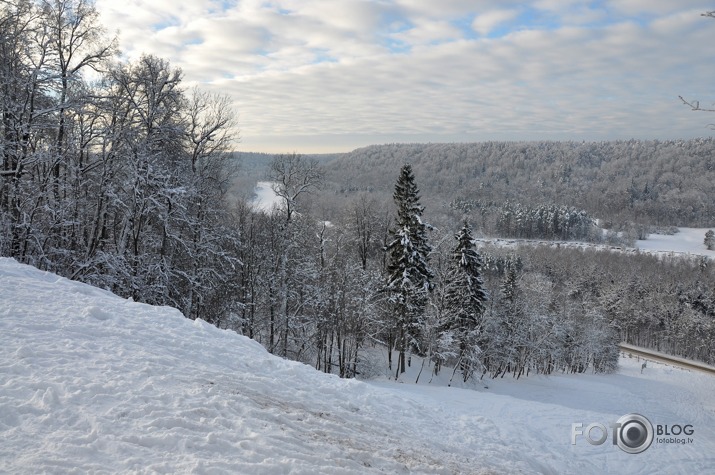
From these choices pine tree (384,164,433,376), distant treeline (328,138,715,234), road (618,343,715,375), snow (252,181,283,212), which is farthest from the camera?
distant treeline (328,138,715,234)

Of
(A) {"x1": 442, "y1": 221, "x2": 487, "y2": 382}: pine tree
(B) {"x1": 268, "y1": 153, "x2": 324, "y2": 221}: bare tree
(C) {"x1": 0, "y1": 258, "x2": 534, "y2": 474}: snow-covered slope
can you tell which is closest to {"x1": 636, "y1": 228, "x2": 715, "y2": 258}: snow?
(A) {"x1": 442, "y1": 221, "x2": 487, "y2": 382}: pine tree

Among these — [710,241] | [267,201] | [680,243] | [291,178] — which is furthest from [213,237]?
[680,243]

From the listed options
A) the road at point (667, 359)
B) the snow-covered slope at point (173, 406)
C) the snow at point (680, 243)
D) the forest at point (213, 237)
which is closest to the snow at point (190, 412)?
the snow-covered slope at point (173, 406)

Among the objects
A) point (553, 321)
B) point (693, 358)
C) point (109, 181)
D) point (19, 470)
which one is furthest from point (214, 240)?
point (693, 358)

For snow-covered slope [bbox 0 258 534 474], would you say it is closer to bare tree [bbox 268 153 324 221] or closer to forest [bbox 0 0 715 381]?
forest [bbox 0 0 715 381]

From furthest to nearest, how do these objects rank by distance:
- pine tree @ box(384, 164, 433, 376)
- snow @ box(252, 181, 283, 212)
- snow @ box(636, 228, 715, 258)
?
snow @ box(636, 228, 715, 258) → snow @ box(252, 181, 283, 212) → pine tree @ box(384, 164, 433, 376)

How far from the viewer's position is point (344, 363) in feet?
77.5

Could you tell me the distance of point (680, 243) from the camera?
A: 135 m

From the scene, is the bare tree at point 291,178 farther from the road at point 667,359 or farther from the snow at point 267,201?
the road at point 667,359

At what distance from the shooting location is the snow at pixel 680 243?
125250mm

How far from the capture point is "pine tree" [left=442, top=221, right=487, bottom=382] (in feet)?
90.2

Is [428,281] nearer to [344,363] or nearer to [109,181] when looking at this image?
[344,363]

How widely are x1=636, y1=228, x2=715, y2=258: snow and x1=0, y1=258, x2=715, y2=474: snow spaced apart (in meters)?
141

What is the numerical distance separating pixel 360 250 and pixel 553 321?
2204 centimetres
